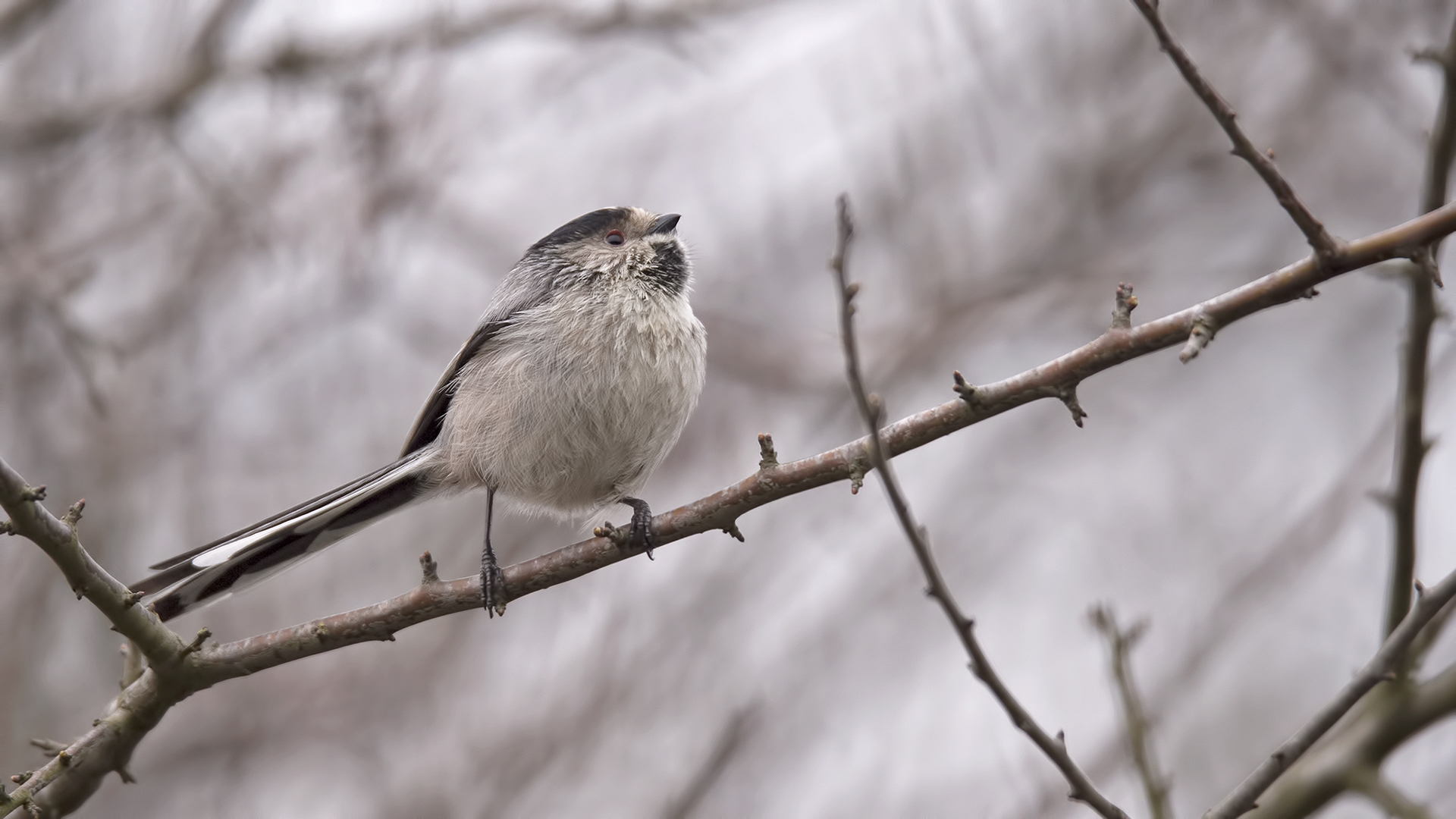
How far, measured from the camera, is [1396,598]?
2.56 m

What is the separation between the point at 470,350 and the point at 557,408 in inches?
31.5

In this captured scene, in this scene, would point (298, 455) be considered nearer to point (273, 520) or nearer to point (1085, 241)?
point (273, 520)

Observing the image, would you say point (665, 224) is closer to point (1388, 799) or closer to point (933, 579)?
point (933, 579)

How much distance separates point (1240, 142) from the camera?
2359mm

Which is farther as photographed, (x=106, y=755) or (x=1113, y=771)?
(x=1113, y=771)

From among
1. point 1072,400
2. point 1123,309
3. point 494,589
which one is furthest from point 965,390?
point 494,589

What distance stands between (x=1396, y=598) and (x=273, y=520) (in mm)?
3542

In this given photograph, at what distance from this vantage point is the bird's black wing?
4.77 meters

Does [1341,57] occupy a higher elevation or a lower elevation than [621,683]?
higher

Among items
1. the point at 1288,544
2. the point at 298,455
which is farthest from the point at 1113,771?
the point at 298,455

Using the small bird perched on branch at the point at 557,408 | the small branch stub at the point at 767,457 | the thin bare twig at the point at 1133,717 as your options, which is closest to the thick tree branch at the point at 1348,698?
the thin bare twig at the point at 1133,717

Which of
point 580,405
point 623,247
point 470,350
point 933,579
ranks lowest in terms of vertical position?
point 933,579

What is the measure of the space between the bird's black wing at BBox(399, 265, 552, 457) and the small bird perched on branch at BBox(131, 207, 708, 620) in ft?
0.03

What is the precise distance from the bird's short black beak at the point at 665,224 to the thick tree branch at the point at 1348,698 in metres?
3.30
